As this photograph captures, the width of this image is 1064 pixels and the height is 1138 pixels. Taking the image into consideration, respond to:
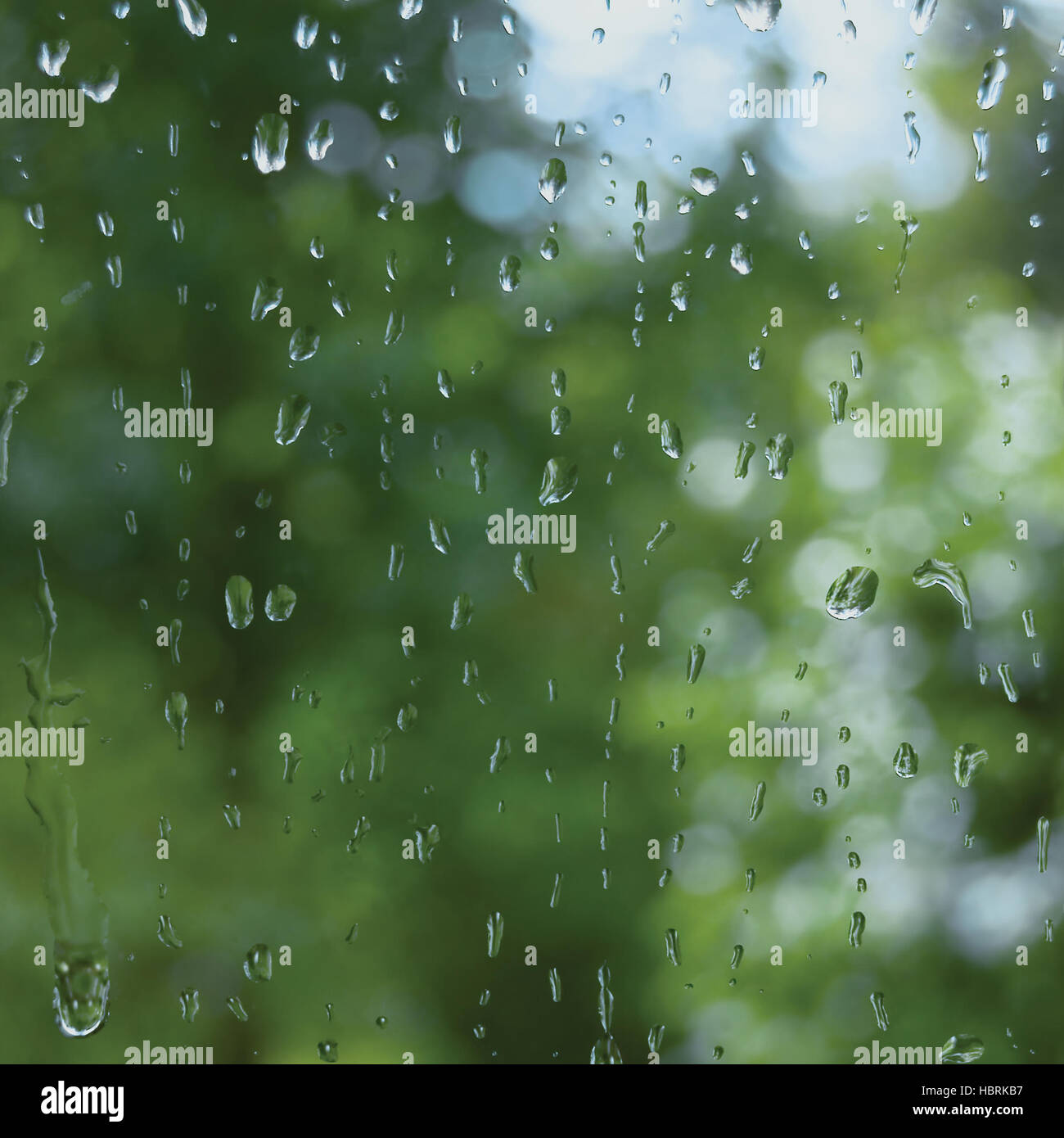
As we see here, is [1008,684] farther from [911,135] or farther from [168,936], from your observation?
[168,936]

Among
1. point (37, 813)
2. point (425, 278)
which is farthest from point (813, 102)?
point (37, 813)

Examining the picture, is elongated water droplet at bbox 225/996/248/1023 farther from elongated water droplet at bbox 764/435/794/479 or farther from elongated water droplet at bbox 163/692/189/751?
elongated water droplet at bbox 764/435/794/479

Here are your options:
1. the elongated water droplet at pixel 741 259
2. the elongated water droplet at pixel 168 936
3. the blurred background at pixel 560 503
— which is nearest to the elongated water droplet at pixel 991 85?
the blurred background at pixel 560 503

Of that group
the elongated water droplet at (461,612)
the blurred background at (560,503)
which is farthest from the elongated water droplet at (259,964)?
the elongated water droplet at (461,612)

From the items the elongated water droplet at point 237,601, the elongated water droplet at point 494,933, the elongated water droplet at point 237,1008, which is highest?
the elongated water droplet at point 237,601

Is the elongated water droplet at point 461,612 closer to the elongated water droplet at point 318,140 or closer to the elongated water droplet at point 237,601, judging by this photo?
the elongated water droplet at point 237,601

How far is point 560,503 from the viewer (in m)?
0.73

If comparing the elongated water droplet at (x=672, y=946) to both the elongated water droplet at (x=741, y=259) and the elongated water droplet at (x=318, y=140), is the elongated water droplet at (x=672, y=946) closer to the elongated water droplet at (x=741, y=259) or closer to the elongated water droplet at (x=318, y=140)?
the elongated water droplet at (x=741, y=259)

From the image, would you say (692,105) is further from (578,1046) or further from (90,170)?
(578,1046)

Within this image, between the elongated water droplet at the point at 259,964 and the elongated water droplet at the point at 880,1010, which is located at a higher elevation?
the elongated water droplet at the point at 259,964

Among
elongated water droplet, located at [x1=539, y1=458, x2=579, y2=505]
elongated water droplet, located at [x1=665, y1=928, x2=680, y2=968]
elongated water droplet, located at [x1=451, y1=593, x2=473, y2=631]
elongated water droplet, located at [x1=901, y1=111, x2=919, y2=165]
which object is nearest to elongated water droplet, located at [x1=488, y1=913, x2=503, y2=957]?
elongated water droplet, located at [x1=665, y1=928, x2=680, y2=968]

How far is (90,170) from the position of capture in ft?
2.35

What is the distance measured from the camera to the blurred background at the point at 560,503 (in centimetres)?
71

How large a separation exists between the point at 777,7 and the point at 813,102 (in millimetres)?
81
